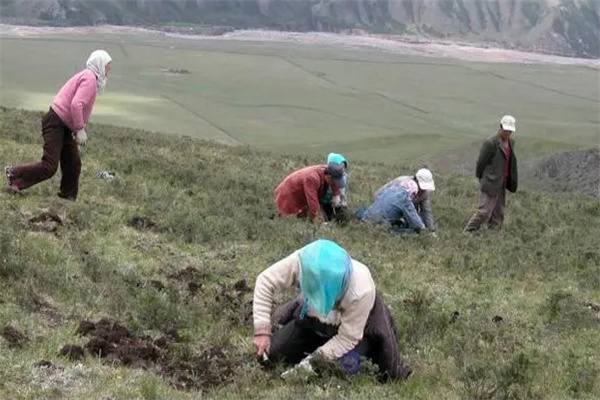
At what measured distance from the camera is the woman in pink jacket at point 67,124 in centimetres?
1133

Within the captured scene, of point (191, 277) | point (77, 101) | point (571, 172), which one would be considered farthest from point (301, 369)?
point (571, 172)

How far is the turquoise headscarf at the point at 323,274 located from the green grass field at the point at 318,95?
139 ft

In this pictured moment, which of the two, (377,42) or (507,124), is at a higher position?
(507,124)

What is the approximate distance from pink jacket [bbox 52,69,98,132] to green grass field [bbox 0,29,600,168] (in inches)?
1476

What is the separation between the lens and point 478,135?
6612 cm

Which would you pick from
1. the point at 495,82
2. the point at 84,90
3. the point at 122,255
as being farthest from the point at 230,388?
the point at 495,82

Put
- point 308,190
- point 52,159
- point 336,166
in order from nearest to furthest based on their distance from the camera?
1. point 52,159
2. point 336,166
3. point 308,190

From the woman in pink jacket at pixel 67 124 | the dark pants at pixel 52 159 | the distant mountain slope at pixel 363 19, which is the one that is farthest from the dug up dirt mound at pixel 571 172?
the distant mountain slope at pixel 363 19

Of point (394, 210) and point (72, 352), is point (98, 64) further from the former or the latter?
point (72, 352)

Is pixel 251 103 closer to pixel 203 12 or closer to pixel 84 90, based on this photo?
pixel 84 90

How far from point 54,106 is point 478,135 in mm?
57439

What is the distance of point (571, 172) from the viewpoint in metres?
37.6

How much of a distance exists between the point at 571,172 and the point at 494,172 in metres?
24.1

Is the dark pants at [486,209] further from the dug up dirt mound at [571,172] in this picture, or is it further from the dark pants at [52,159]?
the dug up dirt mound at [571,172]
